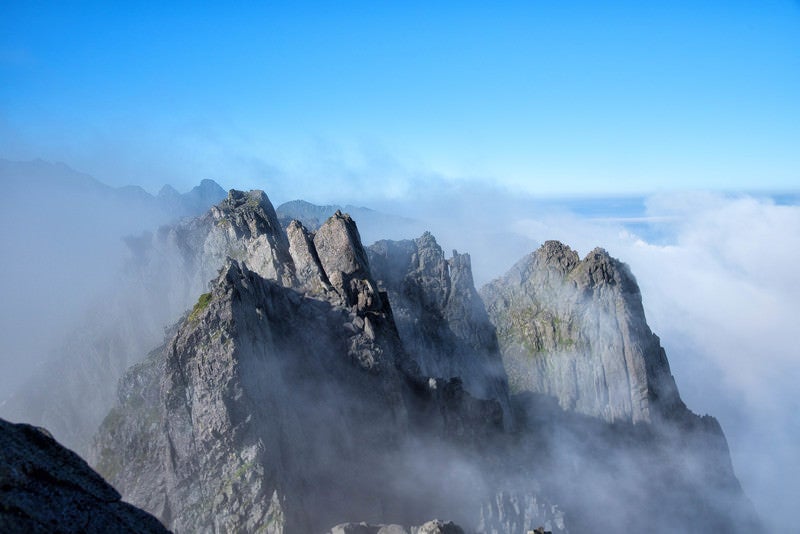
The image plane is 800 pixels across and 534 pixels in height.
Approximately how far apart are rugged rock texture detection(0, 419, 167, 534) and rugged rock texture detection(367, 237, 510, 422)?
2718 inches

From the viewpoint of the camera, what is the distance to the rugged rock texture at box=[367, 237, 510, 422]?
87.6m

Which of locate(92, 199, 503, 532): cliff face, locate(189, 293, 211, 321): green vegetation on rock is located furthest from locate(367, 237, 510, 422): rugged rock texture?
locate(189, 293, 211, 321): green vegetation on rock

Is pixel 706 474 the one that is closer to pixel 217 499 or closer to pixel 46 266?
pixel 217 499

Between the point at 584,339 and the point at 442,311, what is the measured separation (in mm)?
25316

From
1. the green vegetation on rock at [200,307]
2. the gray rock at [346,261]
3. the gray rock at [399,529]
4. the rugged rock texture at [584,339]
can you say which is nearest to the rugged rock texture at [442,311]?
the rugged rock texture at [584,339]

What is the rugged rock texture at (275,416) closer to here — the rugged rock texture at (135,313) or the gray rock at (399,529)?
the gray rock at (399,529)

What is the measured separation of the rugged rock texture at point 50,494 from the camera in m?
12.5

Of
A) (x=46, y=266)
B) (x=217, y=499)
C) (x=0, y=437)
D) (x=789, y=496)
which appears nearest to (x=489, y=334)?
(x=217, y=499)

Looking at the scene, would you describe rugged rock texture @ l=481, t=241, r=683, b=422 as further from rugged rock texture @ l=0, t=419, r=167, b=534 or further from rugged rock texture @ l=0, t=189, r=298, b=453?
rugged rock texture @ l=0, t=419, r=167, b=534

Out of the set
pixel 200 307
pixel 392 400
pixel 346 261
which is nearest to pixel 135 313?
pixel 346 261

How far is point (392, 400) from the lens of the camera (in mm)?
50156

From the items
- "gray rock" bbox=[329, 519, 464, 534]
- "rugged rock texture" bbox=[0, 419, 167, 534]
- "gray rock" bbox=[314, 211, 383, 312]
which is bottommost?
"gray rock" bbox=[329, 519, 464, 534]

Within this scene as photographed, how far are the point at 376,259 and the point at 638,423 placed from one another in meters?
51.3

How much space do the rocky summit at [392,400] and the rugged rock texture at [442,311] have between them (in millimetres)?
390
